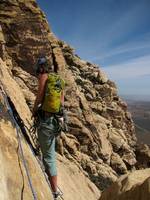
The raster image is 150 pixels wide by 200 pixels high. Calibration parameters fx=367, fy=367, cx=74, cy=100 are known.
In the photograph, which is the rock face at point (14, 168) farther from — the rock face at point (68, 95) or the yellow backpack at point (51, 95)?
the rock face at point (68, 95)

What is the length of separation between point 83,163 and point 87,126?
7147 millimetres

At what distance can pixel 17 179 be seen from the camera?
35.5 ft

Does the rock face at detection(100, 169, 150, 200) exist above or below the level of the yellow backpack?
below

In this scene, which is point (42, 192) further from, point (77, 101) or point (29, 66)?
point (77, 101)

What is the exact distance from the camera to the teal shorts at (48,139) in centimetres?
1200

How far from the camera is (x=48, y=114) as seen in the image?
1207 centimetres

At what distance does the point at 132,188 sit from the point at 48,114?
371 cm

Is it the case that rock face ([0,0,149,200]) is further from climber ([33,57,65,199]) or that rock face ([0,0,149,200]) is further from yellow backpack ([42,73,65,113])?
yellow backpack ([42,73,65,113])

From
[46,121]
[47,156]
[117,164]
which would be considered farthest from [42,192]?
[117,164]

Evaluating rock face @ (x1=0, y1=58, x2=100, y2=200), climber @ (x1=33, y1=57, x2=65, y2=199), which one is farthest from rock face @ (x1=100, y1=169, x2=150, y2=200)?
rock face @ (x1=0, y1=58, x2=100, y2=200)

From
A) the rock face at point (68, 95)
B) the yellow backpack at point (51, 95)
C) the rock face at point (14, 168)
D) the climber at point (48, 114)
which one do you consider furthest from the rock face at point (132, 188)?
the rock face at point (68, 95)

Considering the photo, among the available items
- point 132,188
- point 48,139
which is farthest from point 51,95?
point 132,188

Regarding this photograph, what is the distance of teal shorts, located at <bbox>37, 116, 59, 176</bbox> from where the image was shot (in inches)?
472

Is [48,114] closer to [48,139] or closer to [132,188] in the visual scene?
[48,139]
